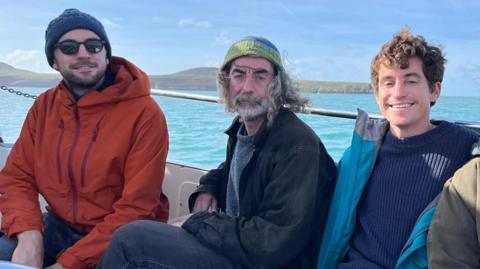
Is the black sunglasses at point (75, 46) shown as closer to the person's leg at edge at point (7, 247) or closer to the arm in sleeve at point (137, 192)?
the arm in sleeve at point (137, 192)

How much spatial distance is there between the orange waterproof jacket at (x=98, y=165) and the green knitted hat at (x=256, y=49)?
1.47 feet

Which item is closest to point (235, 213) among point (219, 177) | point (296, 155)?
point (219, 177)

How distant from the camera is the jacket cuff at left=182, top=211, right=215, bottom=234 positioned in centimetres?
197

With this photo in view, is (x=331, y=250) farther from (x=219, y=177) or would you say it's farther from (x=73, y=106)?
(x=73, y=106)

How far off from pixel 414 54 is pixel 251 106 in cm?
60

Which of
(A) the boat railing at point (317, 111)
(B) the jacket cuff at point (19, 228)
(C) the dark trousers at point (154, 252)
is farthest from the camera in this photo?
(B) the jacket cuff at point (19, 228)

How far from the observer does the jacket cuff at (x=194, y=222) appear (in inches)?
77.5

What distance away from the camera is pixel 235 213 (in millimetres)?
2236

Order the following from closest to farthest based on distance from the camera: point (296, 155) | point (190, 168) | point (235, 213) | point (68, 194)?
point (296, 155) → point (235, 213) → point (68, 194) → point (190, 168)

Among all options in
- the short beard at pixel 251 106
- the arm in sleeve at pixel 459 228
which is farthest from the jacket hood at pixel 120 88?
the arm in sleeve at pixel 459 228

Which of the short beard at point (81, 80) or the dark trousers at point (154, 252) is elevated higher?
the short beard at point (81, 80)

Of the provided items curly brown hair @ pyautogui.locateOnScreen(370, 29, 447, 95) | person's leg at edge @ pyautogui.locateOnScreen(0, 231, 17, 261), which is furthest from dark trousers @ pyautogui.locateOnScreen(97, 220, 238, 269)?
curly brown hair @ pyautogui.locateOnScreen(370, 29, 447, 95)

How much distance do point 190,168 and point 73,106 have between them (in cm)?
75

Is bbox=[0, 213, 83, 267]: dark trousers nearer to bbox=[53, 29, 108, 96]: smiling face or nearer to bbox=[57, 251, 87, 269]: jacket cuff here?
bbox=[57, 251, 87, 269]: jacket cuff
